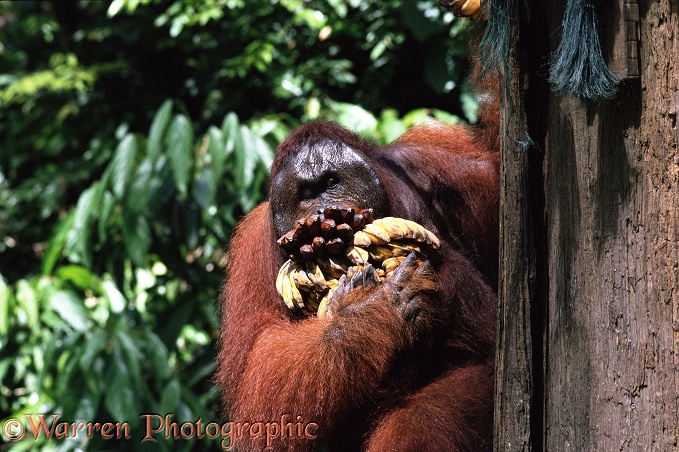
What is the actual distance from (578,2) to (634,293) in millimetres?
531

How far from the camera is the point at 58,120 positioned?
18.2 feet

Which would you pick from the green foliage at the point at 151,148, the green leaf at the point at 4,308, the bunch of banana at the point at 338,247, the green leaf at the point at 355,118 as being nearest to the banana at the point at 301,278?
the bunch of banana at the point at 338,247

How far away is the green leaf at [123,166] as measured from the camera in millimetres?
3729

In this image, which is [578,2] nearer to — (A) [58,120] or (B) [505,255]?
(B) [505,255]

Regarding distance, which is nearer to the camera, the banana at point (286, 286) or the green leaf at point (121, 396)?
the banana at point (286, 286)

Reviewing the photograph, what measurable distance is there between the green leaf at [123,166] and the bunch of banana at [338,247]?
1.61 m

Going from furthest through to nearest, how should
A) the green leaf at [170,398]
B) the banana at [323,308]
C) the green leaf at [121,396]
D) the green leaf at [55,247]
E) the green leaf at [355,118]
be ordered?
the green leaf at [355,118] → the green leaf at [55,247] → the green leaf at [170,398] → the green leaf at [121,396] → the banana at [323,308]

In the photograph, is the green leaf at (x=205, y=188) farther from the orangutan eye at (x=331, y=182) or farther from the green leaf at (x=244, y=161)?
the orangutan eye at (x=331, y=182)

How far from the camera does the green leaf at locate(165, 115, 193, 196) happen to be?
12.1ft

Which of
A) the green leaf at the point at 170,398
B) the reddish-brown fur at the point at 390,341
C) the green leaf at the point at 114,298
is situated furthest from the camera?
the green leaf at the point at 114,298
